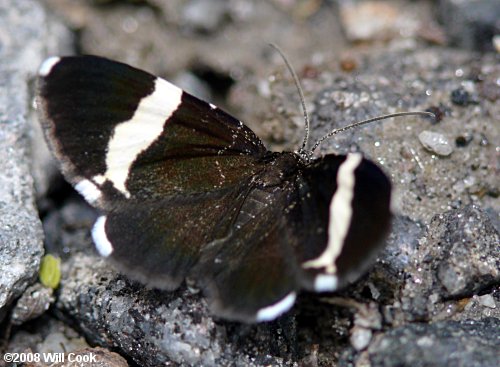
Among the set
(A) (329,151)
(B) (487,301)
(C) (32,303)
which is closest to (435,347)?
(B) (487,301)

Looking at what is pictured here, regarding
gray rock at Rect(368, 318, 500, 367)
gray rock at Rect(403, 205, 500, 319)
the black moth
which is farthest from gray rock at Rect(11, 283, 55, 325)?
gray rock at Rect(403, 205, 500, 319)

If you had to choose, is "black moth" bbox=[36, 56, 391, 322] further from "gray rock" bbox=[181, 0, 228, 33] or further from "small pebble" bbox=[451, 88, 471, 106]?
"gray rock" bbox=[181, 0, 228, 33]

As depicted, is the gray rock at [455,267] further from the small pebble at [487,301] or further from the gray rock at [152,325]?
the gray rock at [152,325]

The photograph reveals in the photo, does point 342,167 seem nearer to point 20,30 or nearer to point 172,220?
point 172,220

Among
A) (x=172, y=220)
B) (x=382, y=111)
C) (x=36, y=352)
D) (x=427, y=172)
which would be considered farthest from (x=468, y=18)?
(x=36, y=352)

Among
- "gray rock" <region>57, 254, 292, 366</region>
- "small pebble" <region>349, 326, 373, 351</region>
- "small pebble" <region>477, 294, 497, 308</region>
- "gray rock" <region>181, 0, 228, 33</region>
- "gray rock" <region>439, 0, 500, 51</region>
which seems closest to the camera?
"small pebble" <region>349, 326, 373, 351</region>

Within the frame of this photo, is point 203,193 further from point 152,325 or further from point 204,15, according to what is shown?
point 204,15
